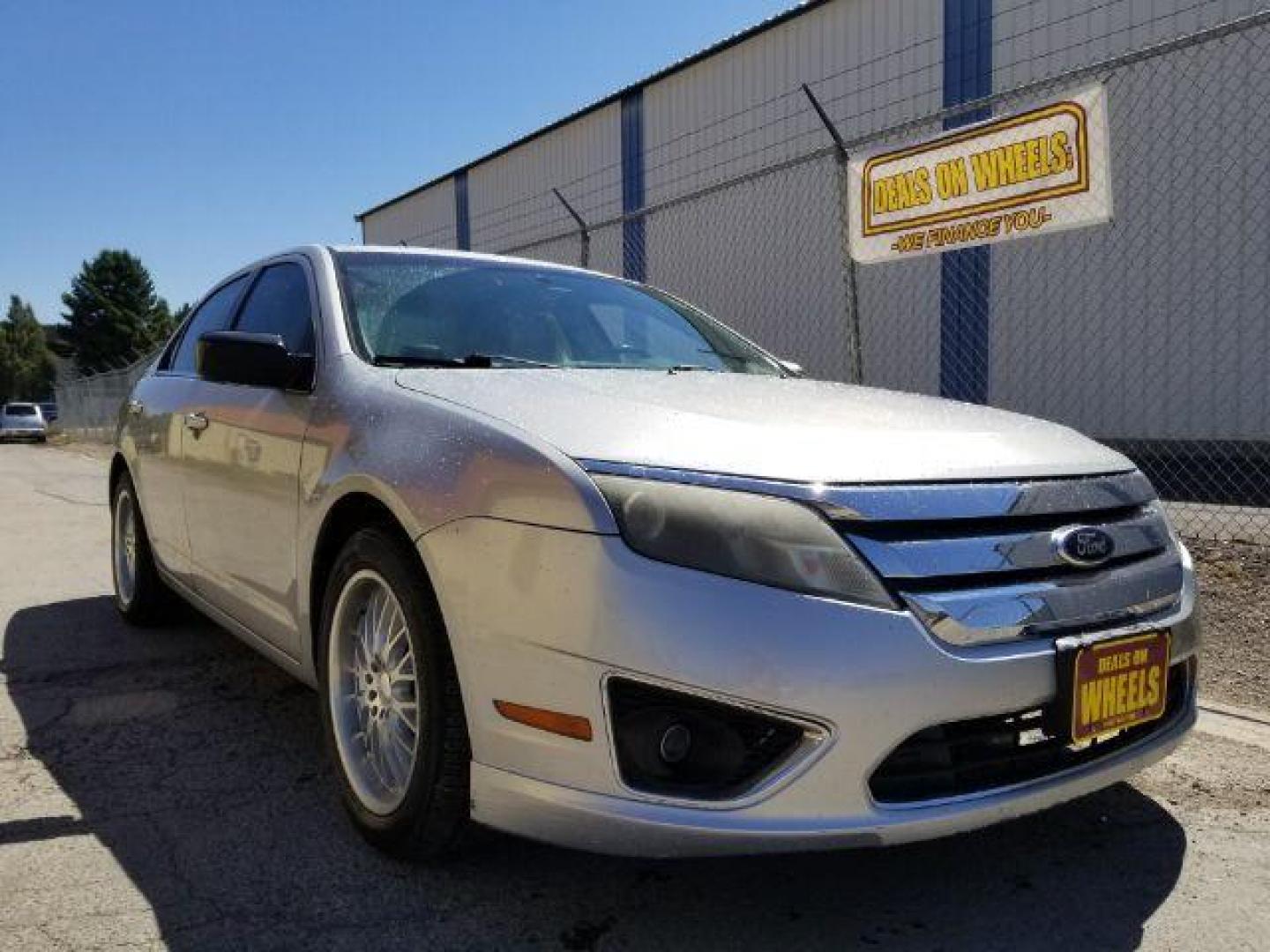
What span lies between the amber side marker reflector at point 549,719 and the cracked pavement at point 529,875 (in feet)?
1.49

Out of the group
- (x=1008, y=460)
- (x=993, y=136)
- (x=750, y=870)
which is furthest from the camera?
(x=993, y=136)

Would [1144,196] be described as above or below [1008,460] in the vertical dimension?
above

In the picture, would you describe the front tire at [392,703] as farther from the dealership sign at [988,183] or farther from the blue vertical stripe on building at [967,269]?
the blue vertical stripe on building at [967,269]

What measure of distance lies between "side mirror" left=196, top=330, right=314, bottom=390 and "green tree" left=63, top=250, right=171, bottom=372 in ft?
258

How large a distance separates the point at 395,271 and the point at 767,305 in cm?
1079

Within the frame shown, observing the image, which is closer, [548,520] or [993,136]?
[548,520]

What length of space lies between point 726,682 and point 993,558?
1.92 ft

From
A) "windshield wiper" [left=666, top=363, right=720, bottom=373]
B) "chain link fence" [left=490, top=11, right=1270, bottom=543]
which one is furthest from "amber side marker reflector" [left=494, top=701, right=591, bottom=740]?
"chain link fence" [left=490, top=11, right=1270, bottom=543]

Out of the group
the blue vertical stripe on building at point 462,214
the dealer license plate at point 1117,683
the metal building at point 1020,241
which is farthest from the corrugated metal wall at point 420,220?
the dealer license plate at point 1117,683

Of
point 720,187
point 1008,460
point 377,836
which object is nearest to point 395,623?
point 377,836

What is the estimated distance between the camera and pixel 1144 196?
35.8ft

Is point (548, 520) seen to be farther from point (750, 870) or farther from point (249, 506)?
point (249, 506)

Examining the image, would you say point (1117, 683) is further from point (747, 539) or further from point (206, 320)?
point (206, 320)

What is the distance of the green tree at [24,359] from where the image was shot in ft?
225
